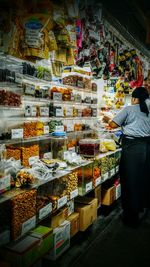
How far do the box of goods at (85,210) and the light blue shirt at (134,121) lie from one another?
3.55ft

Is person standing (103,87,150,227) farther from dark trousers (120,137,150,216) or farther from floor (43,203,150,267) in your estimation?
floor (43,203,150,267)

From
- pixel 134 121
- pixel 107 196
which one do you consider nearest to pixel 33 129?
pixel 134 121

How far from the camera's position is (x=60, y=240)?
293cm

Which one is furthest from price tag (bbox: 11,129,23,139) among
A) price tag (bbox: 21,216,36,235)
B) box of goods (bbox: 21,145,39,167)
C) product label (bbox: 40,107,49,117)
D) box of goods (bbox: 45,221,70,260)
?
box of goods (bbox: 45,221,70,260)

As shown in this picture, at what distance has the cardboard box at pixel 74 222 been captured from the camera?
322 cm

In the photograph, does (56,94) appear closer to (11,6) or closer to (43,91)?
(43,91)

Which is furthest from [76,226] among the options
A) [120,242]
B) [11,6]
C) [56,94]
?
[11,6]

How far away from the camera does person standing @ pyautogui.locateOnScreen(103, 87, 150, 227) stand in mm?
4020

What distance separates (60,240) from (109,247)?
722 mm

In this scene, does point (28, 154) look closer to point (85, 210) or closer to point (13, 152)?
point (13, 152)

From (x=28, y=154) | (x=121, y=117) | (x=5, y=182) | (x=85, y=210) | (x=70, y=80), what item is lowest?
(x=85, y=210)

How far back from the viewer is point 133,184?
13.4ft

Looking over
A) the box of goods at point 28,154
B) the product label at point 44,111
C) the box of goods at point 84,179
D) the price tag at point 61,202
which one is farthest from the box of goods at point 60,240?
the product label at point 44,111

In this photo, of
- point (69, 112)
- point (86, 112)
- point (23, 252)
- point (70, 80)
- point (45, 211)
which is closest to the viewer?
point (23, 252)
